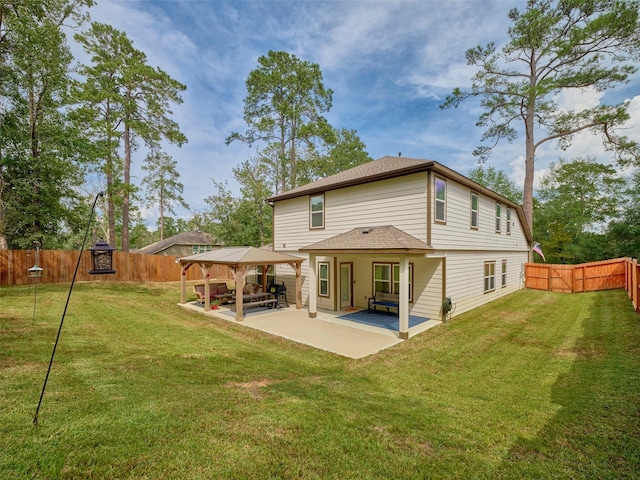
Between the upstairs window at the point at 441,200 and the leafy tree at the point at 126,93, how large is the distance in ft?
56.9

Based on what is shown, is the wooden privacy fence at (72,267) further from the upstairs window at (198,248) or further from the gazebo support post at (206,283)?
the upstairs window at (198,248)

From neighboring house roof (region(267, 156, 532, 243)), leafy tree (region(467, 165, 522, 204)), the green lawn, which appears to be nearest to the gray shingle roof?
neighboring house roof (region(267, 156, 532, 243))

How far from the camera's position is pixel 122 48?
17.6 m

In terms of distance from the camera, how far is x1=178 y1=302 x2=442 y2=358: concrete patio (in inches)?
283

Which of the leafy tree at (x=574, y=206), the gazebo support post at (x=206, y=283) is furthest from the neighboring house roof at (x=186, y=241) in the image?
the leafy tree at (x=574, y=206)

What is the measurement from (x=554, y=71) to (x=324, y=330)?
22869 millimetres

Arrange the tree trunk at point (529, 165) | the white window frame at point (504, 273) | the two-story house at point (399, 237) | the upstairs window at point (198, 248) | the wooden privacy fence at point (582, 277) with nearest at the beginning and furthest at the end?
1. the two-story house at point (399, 237)
2. the wooden privacy fence at point (582, 277)
3. the white window frame at point (504, 273)
4. the tree trunk at point (529, 165)
5. the upstairs window at point (198, 248)

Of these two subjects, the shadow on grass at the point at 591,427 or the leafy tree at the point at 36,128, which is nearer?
the shadow on grass at the point at 591,427

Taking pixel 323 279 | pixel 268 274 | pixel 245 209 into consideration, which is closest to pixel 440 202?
pixel 323 279

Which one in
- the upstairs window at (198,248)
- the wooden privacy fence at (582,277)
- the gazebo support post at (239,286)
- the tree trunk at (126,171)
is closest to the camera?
the gazebo support post at (239,286)

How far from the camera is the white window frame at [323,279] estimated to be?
11.6 meters

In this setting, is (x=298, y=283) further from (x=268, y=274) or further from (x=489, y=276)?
(x=489, y=276)

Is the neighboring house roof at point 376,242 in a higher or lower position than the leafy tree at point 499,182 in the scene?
lower

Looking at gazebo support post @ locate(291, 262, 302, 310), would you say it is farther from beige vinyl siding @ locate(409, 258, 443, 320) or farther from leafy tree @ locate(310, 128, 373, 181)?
leafy tree @ locate(310, 128, 373, 181)
